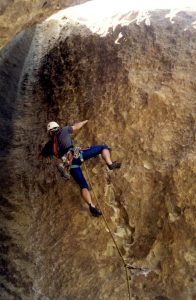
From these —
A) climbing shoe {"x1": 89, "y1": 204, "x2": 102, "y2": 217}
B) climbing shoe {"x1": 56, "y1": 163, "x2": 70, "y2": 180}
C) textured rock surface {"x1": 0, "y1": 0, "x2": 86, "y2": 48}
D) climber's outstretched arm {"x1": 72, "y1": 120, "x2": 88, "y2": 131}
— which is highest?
textured rock surface {"x1": 0, "y1": 0, "x2": 86, "y2": 48}

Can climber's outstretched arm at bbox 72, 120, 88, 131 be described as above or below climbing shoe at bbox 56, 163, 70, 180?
above

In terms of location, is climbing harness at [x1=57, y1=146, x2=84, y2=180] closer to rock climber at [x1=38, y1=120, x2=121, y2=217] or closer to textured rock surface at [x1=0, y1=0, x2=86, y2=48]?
rock climber at [x1=38, y1=120, x2=121, y2=217]

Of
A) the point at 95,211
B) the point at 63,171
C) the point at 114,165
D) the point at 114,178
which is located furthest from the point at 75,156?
the point at 95,211

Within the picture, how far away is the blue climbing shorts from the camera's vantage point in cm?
779

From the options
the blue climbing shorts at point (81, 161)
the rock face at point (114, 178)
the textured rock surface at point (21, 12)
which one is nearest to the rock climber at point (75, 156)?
the blue climbing shorts at point (81, 161)

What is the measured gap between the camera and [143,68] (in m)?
8.90

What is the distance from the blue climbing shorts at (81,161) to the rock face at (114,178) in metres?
0.40

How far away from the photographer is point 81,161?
7.86 meters

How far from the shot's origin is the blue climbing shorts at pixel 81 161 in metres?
7.79

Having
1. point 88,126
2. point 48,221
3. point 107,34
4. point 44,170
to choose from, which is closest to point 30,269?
point 48,221

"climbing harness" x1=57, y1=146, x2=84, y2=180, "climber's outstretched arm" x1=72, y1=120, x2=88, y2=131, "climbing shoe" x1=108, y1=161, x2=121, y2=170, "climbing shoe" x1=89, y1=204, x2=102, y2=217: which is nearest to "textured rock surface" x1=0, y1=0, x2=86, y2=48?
"climber's outstretched arm" x1=72, y1=120, x2=88, y2=131

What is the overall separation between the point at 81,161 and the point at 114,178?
85 centimetres

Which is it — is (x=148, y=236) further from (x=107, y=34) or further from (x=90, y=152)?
(x=107, y=34)

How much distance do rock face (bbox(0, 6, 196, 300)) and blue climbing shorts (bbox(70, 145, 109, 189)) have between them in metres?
0.40
